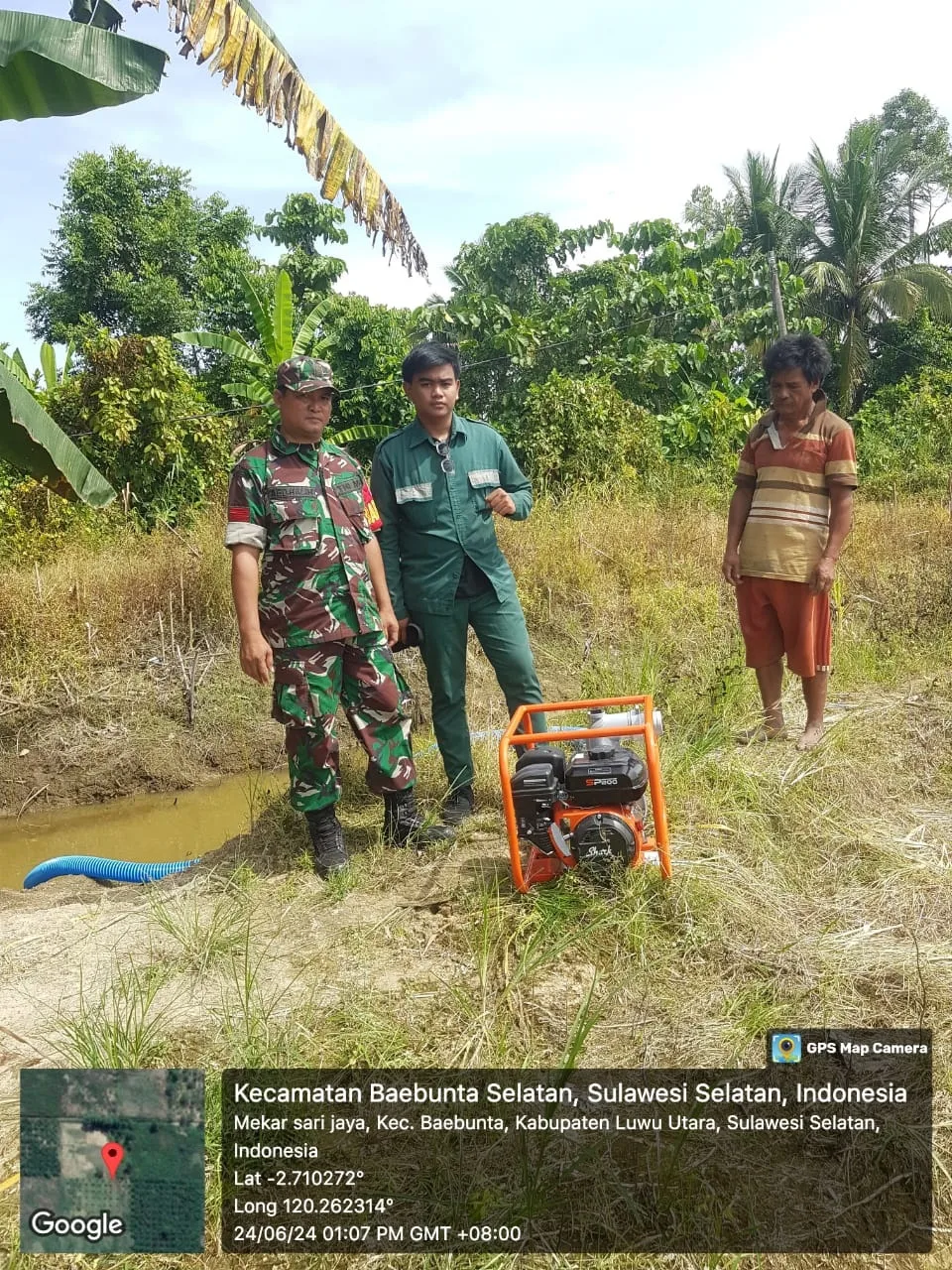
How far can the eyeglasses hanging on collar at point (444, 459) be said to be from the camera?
3902 millimetres

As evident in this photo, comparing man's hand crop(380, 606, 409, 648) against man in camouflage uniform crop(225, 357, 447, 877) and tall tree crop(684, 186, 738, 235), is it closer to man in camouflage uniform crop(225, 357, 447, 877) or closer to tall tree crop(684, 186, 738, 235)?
man in camouflage uniform crop(225, 357, 447, 877)

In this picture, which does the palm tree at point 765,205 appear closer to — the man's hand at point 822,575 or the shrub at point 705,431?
the shrub at point 705,431

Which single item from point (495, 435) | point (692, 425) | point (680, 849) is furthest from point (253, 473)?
point (692, 425)

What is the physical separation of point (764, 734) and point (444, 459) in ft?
6.57

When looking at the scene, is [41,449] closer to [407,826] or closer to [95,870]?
[95,870]

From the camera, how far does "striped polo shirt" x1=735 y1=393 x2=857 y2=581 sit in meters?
4.23

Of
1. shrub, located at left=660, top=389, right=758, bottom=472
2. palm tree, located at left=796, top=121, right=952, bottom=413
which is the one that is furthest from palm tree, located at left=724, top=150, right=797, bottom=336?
shrub, located at left=660, top=389, right=758, bottom=472

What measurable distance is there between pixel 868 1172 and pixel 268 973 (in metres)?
1.73

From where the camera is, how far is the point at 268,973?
304cm

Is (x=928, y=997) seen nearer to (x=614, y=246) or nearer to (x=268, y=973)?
(x=268, y=973)

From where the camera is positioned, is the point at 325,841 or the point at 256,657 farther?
the point at 325,841

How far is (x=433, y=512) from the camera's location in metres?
3.89

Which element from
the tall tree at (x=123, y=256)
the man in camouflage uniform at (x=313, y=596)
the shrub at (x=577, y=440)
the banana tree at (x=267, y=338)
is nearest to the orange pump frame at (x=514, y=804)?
the man in camouflage uniform at (x=313, y=596)

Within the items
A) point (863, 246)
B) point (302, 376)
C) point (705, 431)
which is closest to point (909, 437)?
point (705, 431)
